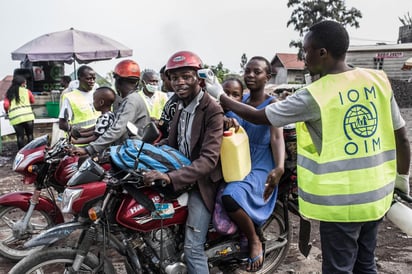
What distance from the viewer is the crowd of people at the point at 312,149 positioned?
2.00 m

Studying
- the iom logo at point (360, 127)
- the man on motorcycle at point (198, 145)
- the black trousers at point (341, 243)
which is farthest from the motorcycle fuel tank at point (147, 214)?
the iom logo at point (360, 127)

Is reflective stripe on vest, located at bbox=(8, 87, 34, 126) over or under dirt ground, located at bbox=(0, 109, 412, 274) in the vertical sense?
over

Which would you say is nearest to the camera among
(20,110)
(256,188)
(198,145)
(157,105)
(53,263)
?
(53,263)

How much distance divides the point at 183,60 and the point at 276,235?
187cm

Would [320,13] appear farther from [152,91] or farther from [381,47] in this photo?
[152,91]

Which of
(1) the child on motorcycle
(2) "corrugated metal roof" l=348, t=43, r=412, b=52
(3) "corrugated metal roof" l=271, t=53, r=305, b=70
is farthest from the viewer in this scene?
(3) "corrugated metal roof" l=271, t=53, r=305, b=70

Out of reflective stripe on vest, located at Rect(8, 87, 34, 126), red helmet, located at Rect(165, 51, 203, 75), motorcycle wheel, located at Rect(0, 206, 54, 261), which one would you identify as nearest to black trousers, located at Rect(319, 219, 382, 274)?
red helmet, located at Rect(165, 51, 203, 75)

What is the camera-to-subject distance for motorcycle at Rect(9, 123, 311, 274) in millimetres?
2344

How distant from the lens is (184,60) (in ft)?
8.43

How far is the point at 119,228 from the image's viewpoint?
8.38 feet

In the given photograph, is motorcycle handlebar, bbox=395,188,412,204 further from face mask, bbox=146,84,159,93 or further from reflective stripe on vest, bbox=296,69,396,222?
face mask, bbox=146,84,159,93

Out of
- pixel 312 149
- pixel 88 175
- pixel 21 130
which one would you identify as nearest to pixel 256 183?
pixel 312 149

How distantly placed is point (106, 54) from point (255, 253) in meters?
8.71

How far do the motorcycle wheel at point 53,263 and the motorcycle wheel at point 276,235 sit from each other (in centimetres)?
149
